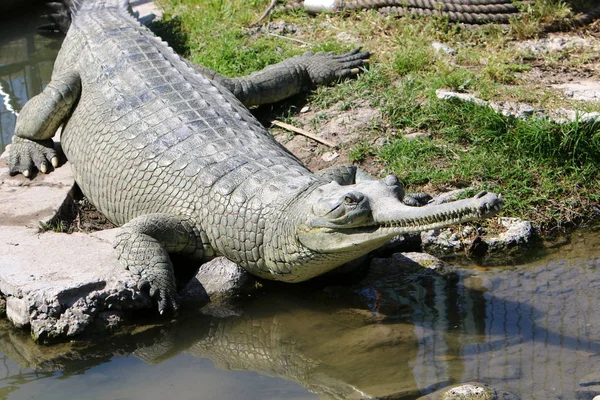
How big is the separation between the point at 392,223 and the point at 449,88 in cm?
287

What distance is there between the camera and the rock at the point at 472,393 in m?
3.37

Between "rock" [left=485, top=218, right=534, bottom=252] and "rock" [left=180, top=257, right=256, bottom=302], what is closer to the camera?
"rock" [left=180, top=257, right=256, bottom=302]

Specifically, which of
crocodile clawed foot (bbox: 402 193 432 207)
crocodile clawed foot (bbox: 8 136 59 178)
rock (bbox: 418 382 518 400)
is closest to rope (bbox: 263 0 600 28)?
crocodile clawed foot (bbox: 402 193 432 207)

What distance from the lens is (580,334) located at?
3893 millimetres

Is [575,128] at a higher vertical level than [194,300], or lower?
higher

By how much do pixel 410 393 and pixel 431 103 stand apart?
3072 mm

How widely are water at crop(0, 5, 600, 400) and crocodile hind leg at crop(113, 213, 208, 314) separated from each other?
0.19 metres

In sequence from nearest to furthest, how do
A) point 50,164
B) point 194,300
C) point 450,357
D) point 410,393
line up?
point 410,393 → point 450,357 → point 194,300 → point 50,164

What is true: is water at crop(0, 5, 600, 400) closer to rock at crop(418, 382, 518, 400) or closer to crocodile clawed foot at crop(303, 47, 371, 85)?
rock at crop(418, 382, 518, 400)

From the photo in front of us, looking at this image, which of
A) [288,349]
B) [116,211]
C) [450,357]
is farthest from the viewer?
[116,211]

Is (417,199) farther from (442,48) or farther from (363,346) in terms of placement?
(442,48)

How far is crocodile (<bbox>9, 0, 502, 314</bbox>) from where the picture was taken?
3.97m

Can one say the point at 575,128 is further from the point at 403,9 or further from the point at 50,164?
the point at 50,164

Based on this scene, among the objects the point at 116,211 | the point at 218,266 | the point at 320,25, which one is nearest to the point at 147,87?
the point at 116,211
